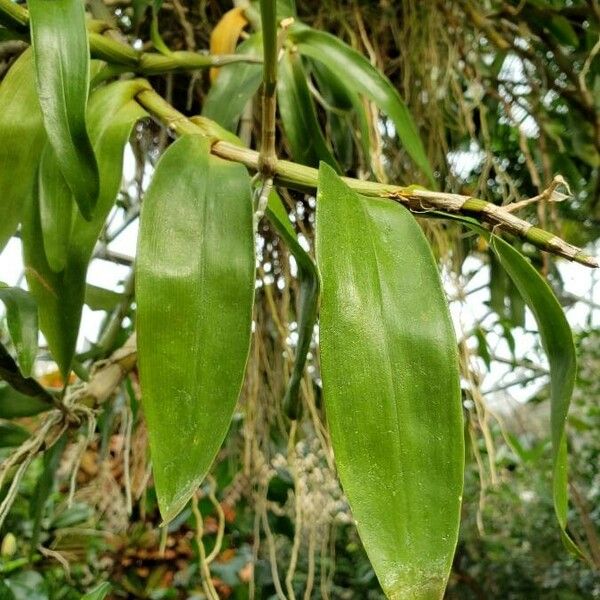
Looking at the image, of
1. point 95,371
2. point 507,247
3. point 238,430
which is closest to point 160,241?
point 507,247

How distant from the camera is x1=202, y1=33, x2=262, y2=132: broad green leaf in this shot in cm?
52

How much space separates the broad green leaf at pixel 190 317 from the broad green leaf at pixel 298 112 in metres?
0.25

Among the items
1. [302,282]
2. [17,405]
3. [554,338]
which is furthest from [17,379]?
[554,338]

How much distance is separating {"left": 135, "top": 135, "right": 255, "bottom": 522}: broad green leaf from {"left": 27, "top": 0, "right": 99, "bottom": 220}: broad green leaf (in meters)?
0.03

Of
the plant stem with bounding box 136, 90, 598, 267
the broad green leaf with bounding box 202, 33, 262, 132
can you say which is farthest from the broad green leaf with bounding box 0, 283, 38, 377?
the broad green leaf with bounding box 202, 33, 262, 132

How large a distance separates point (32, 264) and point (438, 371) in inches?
9.7

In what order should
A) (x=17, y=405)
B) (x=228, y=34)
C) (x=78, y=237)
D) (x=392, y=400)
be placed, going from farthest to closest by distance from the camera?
(x=228, y=34), (x=17, y=405), (x=78, y=237), (x=392, y=400)

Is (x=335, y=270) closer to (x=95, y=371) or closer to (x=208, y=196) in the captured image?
(x=208, y=196)

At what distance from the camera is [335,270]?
237 mm

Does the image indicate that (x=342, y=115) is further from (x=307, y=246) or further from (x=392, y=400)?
(x=392, y=400)

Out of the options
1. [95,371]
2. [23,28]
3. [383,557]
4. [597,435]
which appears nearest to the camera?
[383,557]

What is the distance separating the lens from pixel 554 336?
0.27 m

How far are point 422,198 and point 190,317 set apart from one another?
113 mm

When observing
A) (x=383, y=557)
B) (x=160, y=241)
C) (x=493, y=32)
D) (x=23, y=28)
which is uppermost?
(x=493, y=32)
